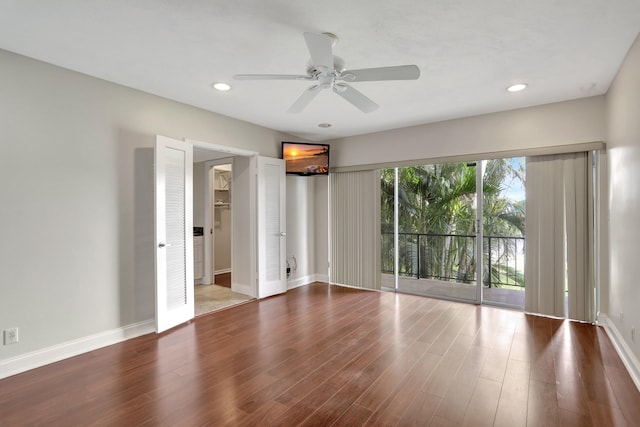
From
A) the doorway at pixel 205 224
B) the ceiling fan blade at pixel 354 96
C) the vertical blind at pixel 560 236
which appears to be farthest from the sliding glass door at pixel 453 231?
the ceiling fan blade at pixel 354 96

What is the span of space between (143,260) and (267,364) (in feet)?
5.92

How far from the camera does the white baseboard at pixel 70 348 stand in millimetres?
2551

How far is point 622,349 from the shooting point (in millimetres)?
2777

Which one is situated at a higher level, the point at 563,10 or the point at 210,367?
the point at 563,10

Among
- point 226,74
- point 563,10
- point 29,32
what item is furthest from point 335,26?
point 29,32

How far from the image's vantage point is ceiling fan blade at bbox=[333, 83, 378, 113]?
2.72m

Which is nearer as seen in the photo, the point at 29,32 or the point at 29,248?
the point at 29,32

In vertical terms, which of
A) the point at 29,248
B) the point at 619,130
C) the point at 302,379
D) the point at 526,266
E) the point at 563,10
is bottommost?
the point at 302,379

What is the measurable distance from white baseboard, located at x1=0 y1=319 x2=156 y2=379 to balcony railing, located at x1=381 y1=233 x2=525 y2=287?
372 cm

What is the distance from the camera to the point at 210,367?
2.66 meters

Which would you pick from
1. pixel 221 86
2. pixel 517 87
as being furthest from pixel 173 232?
pixel 517 87

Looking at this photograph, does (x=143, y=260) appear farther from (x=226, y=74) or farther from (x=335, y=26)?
(x=335, y=26)

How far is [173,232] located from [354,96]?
7.85ft

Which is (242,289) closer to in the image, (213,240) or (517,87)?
(213,240)
